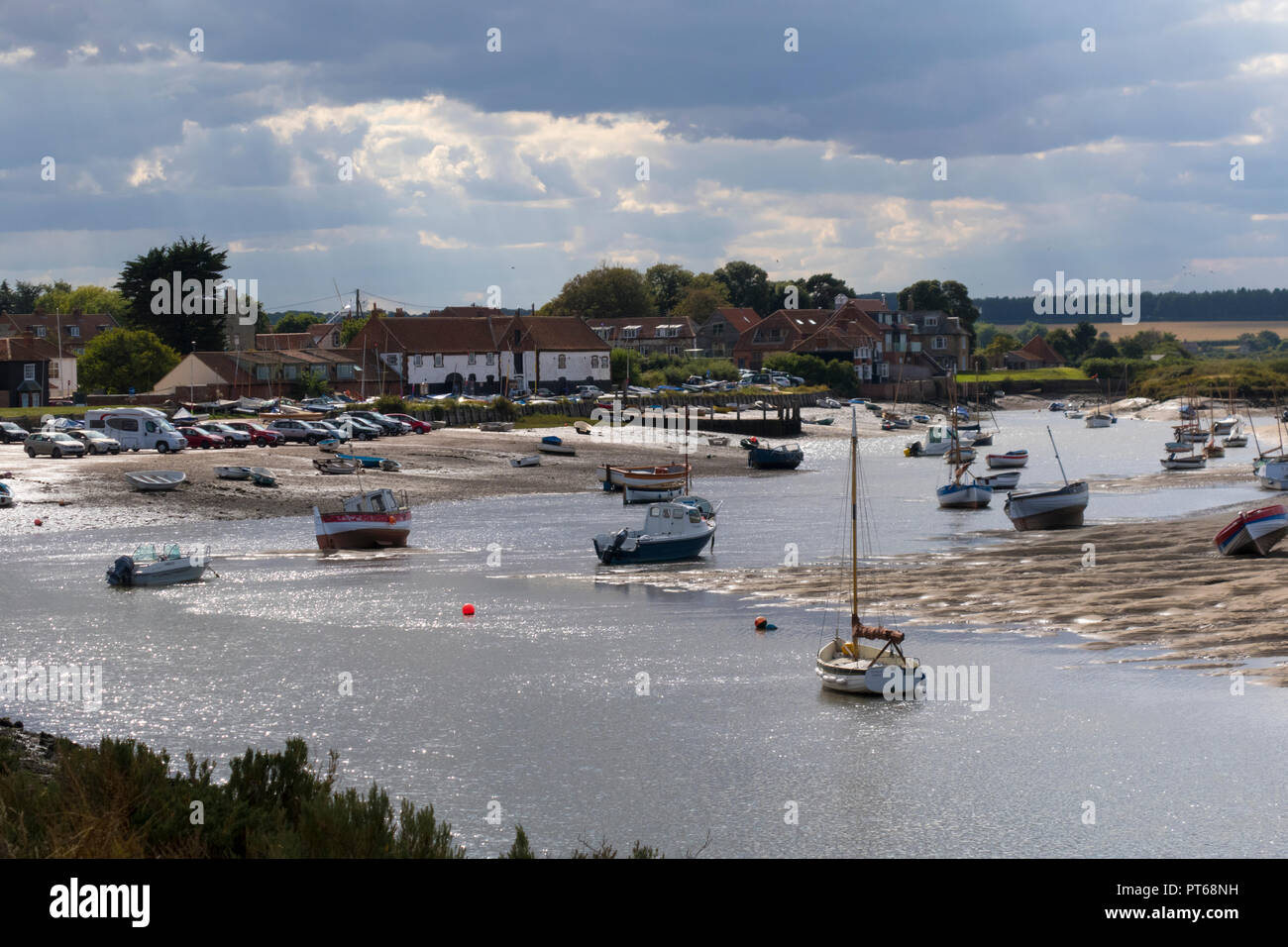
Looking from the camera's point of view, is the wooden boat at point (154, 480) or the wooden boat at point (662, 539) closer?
the wooden boat at point (662, 539)

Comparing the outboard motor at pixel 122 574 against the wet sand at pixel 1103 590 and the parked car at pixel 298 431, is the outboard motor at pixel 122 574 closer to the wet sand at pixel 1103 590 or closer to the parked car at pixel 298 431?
the wet sand at pixel 1103 590

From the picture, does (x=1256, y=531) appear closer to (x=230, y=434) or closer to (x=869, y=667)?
(x=869, y=667)

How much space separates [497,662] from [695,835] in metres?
13.6

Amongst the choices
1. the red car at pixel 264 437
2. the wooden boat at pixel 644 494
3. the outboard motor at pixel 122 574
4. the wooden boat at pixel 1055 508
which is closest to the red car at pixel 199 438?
the red car at pixel 264 437

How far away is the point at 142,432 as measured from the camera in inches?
3238

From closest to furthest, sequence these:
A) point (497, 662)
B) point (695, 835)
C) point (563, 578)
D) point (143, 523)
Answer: point (695, 835)
point (497, 662)
point (563, 578)
point (143, 523)

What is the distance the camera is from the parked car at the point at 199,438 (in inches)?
3317

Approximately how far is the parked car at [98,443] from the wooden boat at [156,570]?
112 feet

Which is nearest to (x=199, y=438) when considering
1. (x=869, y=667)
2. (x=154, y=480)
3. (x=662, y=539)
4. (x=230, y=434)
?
(x=230, y=434)

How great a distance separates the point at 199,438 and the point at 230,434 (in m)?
2.33
